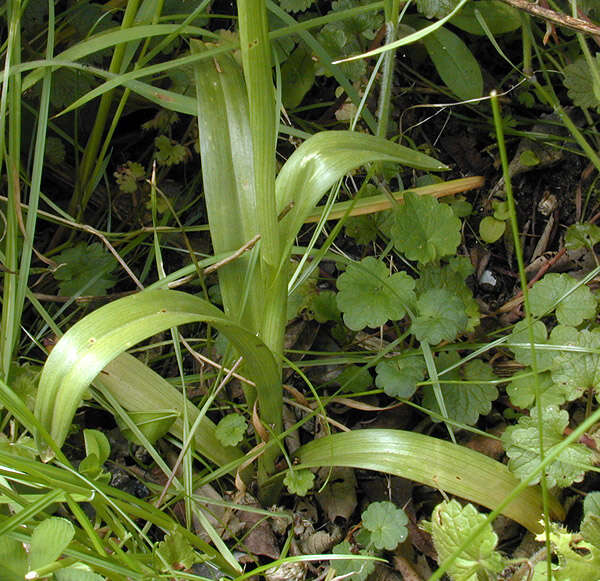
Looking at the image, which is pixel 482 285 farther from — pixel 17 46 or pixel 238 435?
pixel 17 46

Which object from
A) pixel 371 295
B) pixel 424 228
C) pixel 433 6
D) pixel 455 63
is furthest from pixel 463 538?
pixel 455 63

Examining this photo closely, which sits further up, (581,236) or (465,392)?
(581,236)

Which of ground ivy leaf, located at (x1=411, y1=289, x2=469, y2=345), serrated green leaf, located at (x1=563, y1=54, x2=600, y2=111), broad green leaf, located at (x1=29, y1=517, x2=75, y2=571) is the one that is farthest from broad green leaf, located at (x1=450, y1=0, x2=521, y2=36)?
broad green leaf, located at (x1=29, y1=517, x2=75, y2=571)

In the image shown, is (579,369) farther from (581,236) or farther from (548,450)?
(581,236)

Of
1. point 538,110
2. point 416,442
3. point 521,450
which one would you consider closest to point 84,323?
point 416,442

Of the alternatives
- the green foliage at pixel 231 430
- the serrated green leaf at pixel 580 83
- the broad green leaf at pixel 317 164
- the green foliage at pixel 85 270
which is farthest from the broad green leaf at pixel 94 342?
the serrated green leaf at pixel 580 83

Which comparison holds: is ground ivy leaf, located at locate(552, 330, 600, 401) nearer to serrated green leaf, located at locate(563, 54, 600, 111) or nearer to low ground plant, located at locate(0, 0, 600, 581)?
low ground plant, located at locate(0, 0, 600, 581)
